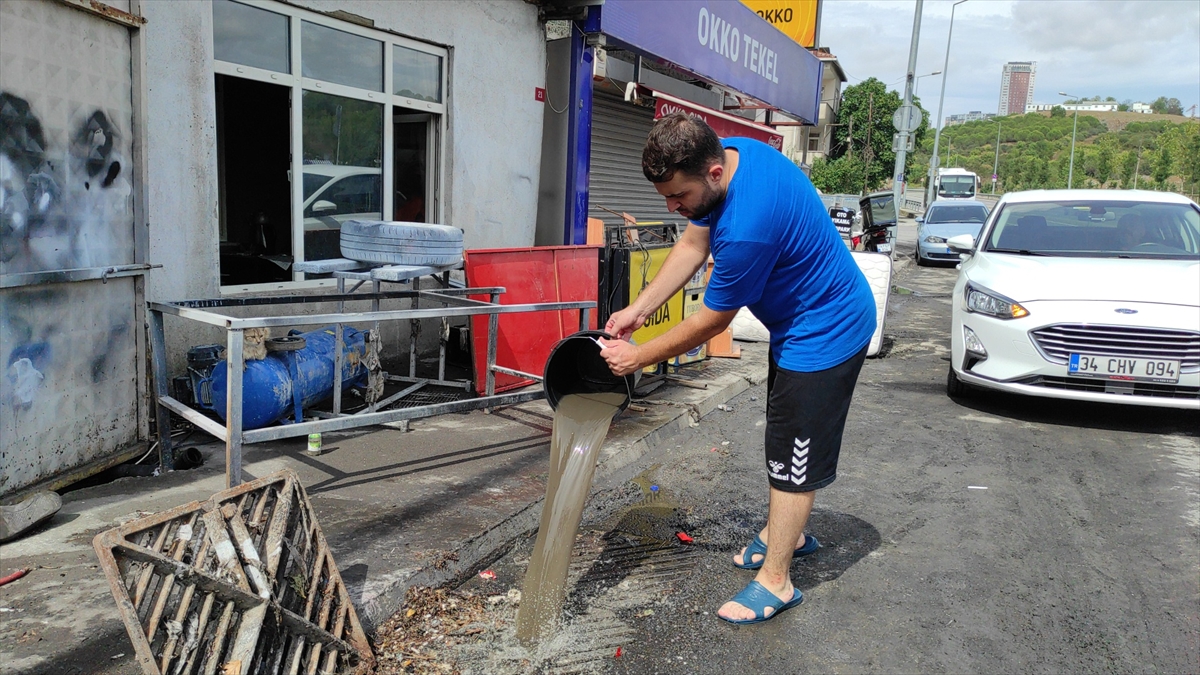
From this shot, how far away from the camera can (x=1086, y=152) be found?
82.9 meters

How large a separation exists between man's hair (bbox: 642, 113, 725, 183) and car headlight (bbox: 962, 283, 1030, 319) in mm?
4142

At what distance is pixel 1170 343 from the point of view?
551 cm

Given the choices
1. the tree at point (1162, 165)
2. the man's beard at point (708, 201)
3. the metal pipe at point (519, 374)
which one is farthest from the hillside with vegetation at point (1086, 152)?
the man's beard at point (708, 201)

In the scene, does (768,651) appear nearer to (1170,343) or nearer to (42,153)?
(42,153)

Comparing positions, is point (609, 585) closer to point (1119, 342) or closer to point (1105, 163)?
point (1119, 342)

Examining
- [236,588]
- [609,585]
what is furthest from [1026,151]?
[236,588]

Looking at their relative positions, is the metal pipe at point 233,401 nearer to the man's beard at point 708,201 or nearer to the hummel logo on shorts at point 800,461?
the man's beard at point 708,201

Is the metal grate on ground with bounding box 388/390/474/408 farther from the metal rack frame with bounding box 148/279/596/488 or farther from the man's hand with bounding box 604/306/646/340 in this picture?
the man's hand with bounding box 604/306/646/340

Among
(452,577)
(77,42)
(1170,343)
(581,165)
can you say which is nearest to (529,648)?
(452,577)

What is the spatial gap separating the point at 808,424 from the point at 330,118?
4707 mm

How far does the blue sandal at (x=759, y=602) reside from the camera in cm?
306

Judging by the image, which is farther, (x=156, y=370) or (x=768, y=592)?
(x=156, y=370)

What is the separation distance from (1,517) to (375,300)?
2474 millimetres

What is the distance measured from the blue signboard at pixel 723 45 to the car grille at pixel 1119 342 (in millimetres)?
4995
